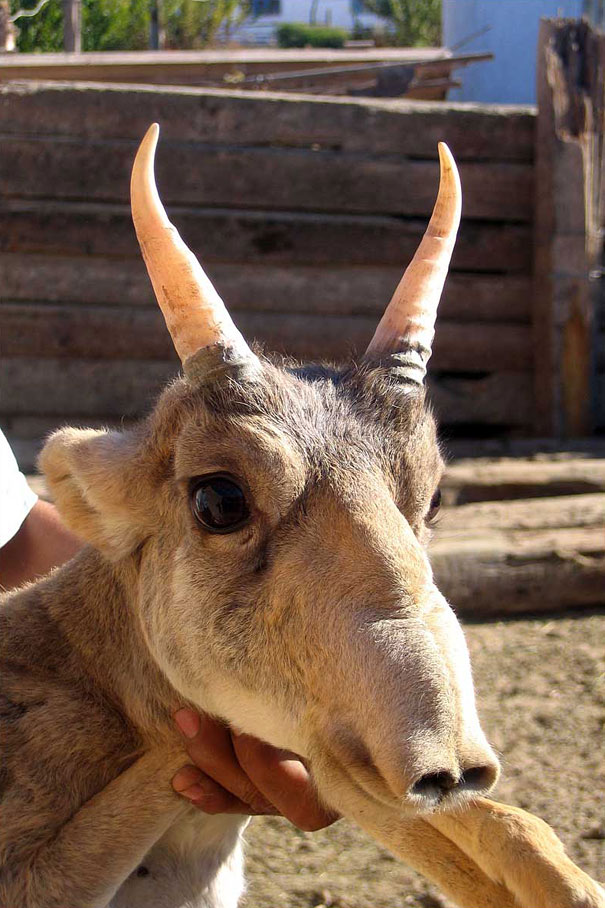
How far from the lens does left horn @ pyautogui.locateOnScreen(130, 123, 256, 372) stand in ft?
8.07

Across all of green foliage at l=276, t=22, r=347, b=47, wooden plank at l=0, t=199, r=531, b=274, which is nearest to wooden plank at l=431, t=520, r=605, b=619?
wooden plank at l=0, t=199, r=531, b=274

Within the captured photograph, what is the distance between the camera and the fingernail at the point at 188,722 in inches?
106

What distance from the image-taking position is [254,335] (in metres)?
8.48

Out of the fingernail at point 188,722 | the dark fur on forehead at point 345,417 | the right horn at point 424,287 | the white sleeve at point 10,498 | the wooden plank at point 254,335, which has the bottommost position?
the wooden plank at point 254,335

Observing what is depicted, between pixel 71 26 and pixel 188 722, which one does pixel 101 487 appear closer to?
pixel 188 722

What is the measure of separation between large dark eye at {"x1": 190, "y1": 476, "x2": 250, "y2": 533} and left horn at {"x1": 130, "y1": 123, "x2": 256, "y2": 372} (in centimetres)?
37

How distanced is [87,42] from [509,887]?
17.9 metres

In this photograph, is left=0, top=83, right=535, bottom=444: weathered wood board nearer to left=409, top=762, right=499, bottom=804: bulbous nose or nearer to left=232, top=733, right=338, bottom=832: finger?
left=232, top=733, right=338, bottom=832: finger

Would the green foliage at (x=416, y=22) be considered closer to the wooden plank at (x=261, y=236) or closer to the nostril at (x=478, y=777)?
the wooden plank at (x=261, y=236)

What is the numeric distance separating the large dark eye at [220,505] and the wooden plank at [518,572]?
3.37 meters

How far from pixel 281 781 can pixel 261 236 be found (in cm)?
635

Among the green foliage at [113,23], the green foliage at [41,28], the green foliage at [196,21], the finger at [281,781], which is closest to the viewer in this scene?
the finger at [281,781]

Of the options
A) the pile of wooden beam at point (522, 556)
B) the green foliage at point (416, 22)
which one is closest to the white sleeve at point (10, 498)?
the pile of wooden beam at point (522, 556)

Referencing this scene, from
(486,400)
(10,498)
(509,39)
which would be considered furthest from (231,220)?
(509,39)
